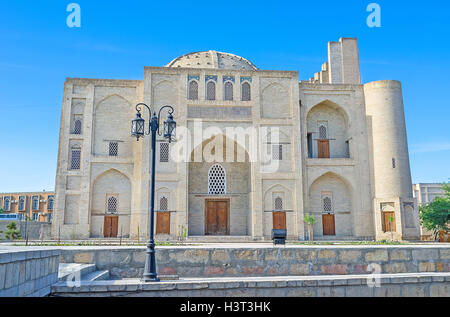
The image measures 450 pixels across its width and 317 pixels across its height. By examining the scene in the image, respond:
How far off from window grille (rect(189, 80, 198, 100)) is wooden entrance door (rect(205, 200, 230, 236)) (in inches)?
246

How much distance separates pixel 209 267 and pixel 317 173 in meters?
16.1

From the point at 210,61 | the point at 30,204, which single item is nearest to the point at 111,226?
the point at 210,61

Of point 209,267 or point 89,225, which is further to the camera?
point 89,225

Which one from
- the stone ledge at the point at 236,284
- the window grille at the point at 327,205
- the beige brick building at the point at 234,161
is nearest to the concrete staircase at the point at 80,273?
the stone ledge at the point at 236,284

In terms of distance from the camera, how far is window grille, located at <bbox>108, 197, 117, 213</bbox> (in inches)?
901

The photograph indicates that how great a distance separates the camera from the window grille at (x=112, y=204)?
22875 millimetres

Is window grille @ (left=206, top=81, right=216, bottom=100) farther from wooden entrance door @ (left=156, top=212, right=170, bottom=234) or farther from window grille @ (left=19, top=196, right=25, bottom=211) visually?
window grille @ (left=19, top=196, right=25, bottom=211)

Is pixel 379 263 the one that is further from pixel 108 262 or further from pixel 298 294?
pixel 108 262

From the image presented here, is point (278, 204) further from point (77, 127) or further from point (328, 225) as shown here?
point (77, 127)

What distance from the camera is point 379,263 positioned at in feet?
31.4

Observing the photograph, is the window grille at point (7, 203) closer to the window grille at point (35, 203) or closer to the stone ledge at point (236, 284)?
the window grille at point (35, 203)

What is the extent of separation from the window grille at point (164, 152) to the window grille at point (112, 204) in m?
3.53
